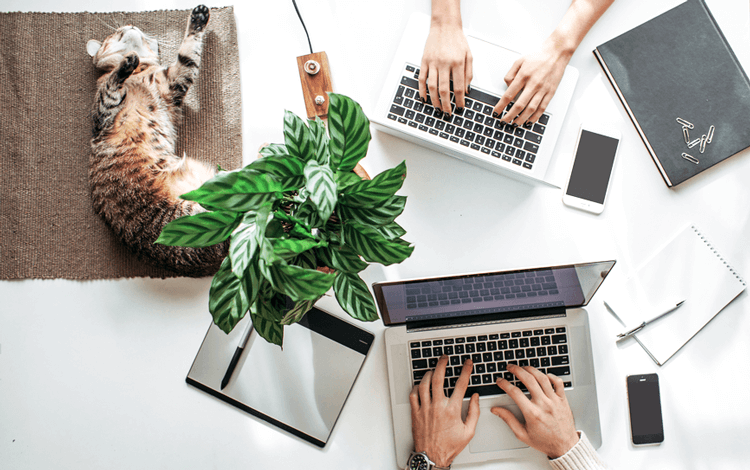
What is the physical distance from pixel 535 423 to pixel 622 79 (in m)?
0.82

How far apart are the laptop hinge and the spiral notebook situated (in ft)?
0.52

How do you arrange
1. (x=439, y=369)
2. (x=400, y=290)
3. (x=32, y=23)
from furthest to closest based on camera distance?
(x=32, y=23), (x=439, y=369), (x=400, y=290)

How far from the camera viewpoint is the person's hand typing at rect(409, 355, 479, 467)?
92 cm

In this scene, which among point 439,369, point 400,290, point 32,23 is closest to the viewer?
point 400,290

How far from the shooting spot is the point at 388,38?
3.40ft

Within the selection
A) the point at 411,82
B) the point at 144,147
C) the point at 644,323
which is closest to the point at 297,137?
the point at 411,82

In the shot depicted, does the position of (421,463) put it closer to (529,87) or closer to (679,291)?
(679,291)

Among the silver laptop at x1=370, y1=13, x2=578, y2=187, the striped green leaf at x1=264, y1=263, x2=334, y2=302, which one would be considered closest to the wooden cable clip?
the silver laptop at x1=370, y1=13, x2=578, y2=187

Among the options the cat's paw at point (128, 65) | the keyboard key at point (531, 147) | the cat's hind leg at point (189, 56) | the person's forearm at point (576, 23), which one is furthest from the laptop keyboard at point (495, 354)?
the cat's paw at point (128, 65)

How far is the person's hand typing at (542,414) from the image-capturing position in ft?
3.03

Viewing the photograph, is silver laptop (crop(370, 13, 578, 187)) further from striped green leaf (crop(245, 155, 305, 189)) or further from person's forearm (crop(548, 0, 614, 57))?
striped green leaf (crop(245, 155, 305, 189))

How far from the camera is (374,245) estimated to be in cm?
A: 61

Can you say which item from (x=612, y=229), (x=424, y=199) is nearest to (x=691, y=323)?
(x=612, y=229)

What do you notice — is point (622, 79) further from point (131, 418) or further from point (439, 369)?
point (131, 418)
